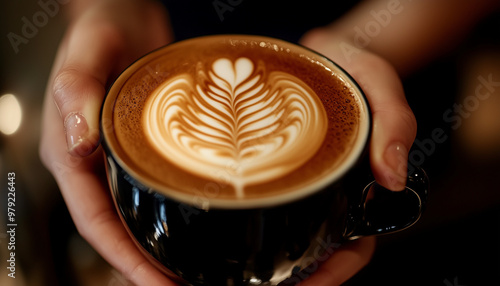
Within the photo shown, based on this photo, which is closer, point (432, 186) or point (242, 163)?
point (242, 163)

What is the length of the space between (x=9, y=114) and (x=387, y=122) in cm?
98

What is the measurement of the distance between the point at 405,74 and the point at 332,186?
912 mm

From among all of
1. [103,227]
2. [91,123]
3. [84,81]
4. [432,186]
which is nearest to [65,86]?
[84,81]

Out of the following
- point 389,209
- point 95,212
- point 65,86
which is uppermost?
point 65,86

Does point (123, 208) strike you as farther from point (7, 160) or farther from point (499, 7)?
point (499, 7)

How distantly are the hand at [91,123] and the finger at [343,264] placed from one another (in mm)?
258

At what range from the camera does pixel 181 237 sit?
20.0 inches

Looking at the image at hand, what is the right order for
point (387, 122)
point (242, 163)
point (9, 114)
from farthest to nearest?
point (9, 114), point (387, 122), point (242, 163)

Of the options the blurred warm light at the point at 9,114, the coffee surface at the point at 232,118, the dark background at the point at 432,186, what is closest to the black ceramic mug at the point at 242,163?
the coffee surface at the point at 232,118

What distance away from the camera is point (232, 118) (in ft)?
2.15

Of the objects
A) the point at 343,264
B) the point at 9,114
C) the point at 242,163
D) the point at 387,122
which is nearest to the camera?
the point at 242,163

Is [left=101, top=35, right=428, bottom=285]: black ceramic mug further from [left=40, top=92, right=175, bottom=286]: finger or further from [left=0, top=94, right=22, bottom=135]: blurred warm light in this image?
[left=0, top=94, right=22, bottom=135]: blurred warm light

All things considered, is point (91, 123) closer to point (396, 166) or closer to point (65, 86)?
point (65, 86)

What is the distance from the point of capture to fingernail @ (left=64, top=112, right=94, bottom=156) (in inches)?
24.5
